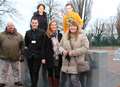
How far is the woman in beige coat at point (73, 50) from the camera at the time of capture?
28.0 feet

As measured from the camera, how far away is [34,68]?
9.42 m

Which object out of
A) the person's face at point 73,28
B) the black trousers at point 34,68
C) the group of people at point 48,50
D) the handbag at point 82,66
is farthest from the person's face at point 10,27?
the handbag at point 82,66

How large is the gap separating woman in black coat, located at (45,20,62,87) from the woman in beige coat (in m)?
0.56

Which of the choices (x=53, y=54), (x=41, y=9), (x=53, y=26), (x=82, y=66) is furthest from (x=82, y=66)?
(x=41, y=9)

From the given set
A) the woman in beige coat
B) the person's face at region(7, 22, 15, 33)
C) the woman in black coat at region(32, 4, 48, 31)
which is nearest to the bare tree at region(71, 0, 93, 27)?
the woman in black coat at region(32, 4, 48, 31)

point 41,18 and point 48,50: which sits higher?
point 41,18

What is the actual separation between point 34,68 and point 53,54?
0.58 metres

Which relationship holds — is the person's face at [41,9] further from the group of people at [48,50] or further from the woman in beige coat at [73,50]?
the woman in beige coat at [73,50]

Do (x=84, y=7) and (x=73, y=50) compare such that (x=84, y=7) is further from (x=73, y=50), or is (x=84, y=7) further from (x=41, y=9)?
(x=73, y=50)

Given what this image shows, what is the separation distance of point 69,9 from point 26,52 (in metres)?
1.83

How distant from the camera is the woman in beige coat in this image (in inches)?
336

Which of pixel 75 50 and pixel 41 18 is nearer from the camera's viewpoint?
pixel 75 50

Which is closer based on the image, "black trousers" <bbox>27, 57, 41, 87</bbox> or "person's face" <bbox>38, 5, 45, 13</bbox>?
"black trousers" <bbox>27, 57, 41, 87</bbox>

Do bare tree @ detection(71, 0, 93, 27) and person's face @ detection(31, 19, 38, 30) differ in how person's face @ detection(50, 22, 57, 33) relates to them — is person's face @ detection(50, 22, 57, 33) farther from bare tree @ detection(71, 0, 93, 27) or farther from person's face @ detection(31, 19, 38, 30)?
bare tree @ detection(71, 0, 93, 27)
